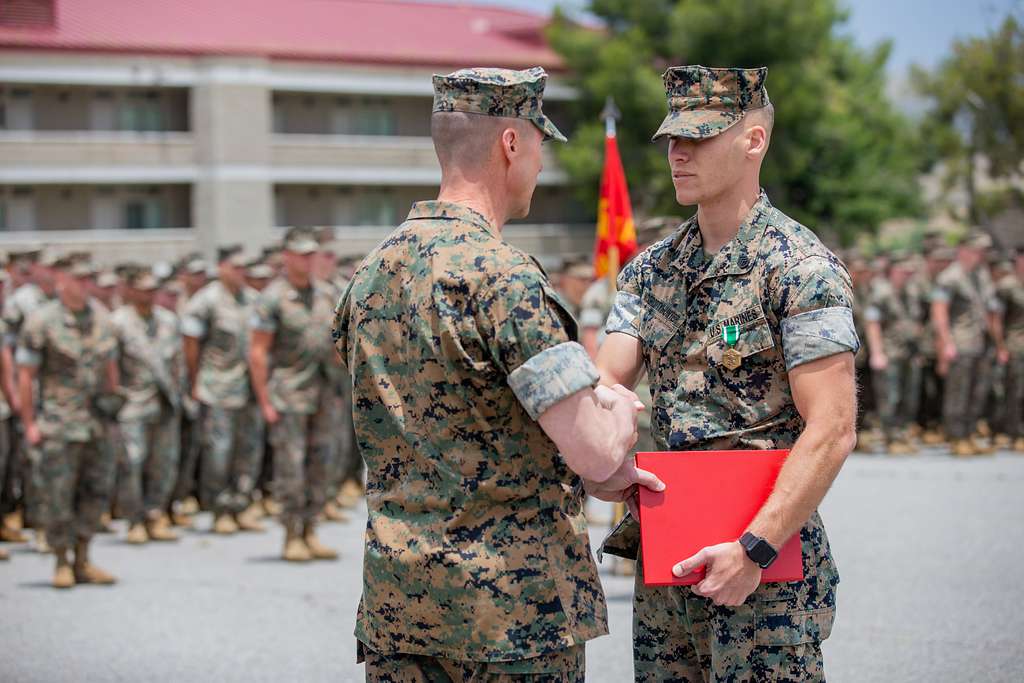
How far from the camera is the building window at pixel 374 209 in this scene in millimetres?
40531

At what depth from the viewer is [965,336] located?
14.4 metres

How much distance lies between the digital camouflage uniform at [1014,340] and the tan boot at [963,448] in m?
0.97

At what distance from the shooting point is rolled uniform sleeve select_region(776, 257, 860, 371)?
310cm

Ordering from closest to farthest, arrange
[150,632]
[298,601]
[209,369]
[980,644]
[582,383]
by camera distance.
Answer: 1. [582,383]
2. [980,644]
3. [150,632]
4. [298,601]
5. [209,369]

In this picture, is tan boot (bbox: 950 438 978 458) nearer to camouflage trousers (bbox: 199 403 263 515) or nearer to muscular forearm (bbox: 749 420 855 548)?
camouflage trousers (bbox: 199 403 263 515)

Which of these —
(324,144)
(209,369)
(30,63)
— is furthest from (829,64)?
(209,369)

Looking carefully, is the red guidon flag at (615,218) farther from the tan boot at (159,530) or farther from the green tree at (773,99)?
the green tree at (773,99)

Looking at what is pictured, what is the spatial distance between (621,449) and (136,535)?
8.36m

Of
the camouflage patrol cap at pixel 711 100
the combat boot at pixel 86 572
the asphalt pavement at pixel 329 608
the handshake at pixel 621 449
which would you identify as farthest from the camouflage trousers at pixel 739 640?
the combat boot at pixel 86 572

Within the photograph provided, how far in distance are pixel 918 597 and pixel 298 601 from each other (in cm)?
373

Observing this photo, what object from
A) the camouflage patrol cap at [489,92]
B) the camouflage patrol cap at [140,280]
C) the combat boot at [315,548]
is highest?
the camouflage patrol cap at [489,92]

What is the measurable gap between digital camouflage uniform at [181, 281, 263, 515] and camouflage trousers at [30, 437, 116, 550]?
2.15 metres

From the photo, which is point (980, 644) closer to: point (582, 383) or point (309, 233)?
point (582, 383)

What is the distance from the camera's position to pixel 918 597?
7.43m
